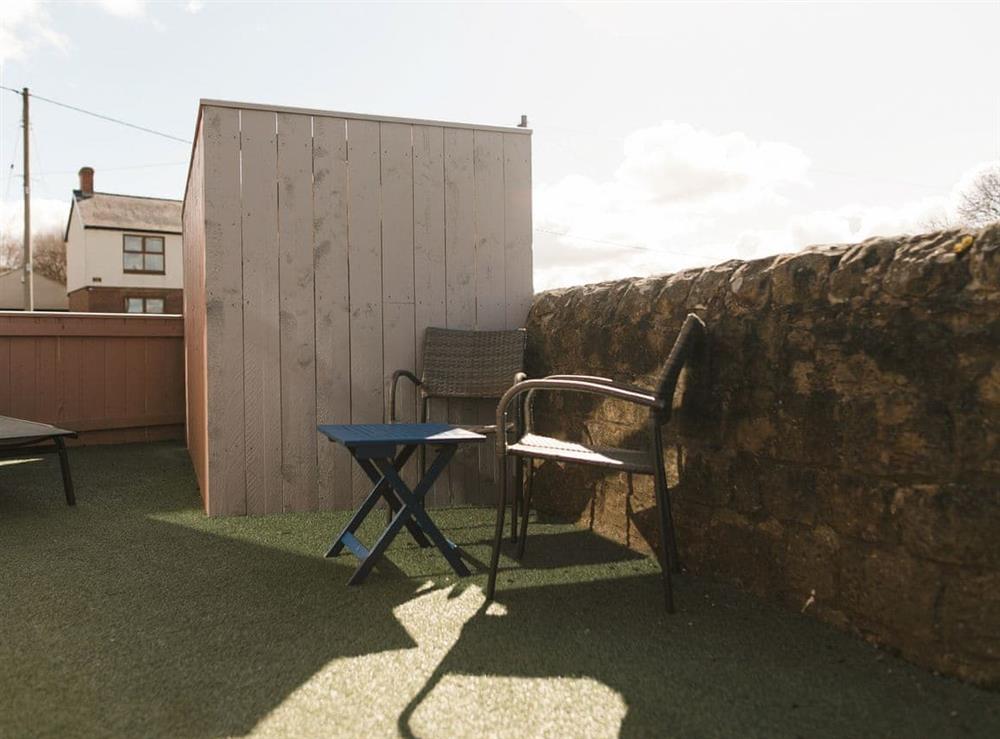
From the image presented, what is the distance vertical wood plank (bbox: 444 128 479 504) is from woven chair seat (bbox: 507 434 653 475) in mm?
1351

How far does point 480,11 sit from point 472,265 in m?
1.17

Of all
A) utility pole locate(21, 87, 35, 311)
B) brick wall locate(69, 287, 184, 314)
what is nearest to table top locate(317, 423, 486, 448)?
utility pole locate(21, 87, 35, 311)

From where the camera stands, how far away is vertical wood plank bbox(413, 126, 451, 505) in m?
3.53

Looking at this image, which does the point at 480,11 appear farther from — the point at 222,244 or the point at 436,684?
the point at 436,684

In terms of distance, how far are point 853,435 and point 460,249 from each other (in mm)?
2262

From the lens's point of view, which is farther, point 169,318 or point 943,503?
point 169,318

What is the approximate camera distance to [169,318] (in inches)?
230

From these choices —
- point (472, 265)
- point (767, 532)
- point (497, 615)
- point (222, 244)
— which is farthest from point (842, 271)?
point (222, 244)

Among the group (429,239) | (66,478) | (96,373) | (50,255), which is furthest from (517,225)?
(50,255)

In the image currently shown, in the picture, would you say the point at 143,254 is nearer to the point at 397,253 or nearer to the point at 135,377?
the point at 135,377

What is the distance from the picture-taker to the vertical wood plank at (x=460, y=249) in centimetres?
359

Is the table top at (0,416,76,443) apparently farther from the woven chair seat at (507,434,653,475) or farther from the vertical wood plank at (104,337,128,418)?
the woven chair seat at (507,434,653,475)

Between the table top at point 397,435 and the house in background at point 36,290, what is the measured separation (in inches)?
1200

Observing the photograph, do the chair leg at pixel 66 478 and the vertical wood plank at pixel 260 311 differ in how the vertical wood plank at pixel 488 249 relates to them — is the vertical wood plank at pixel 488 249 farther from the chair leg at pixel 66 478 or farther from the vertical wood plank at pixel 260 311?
the chair leg at pixel 66 478
